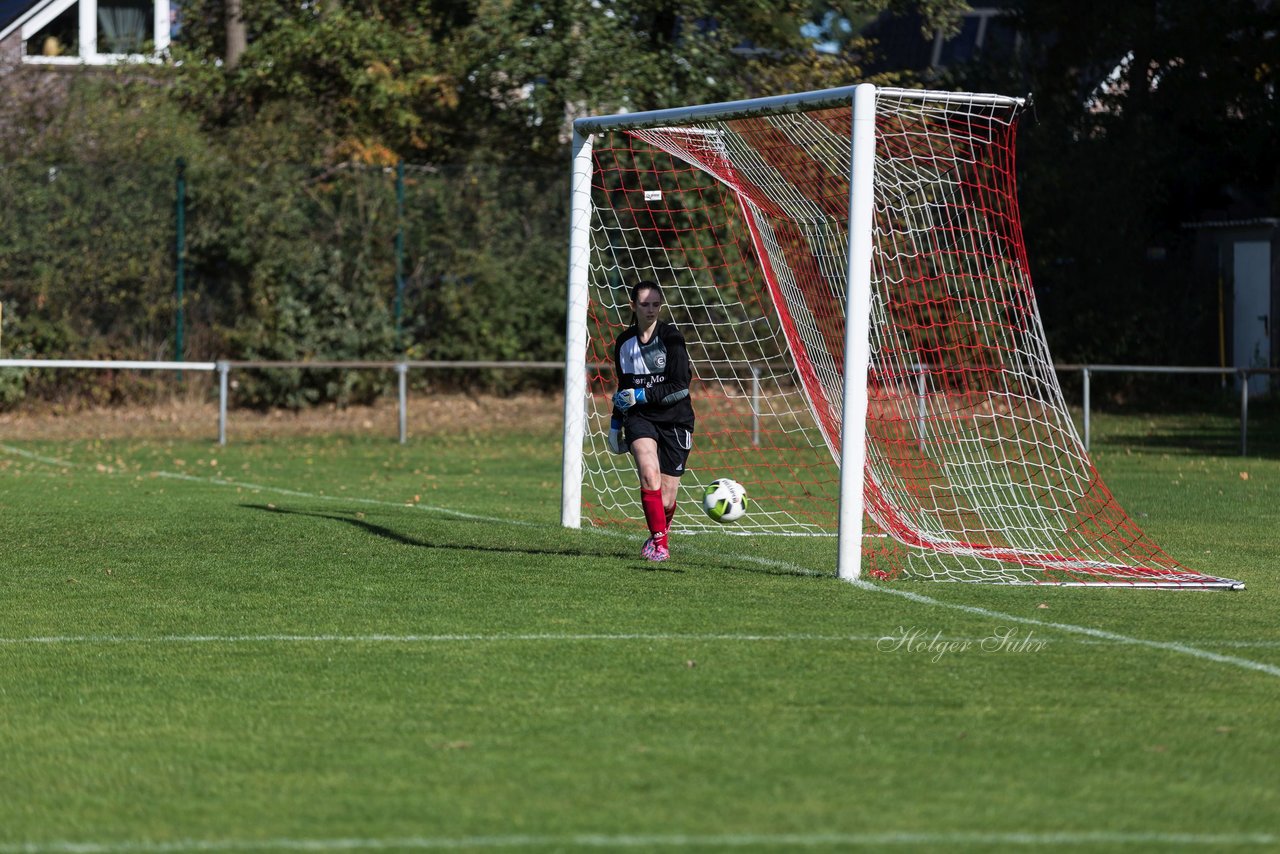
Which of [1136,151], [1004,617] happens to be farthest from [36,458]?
[1136,151]

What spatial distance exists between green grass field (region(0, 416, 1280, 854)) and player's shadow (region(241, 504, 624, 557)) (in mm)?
53

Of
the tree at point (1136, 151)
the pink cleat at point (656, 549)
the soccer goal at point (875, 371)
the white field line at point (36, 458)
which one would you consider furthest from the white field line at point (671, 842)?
the tree at point (1136, 151)

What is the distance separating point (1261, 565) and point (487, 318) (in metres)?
14.7

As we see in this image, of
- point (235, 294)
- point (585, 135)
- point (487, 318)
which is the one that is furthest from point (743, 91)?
point (585, 135)

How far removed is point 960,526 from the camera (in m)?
12.0

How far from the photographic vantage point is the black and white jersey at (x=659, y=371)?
1012 cm

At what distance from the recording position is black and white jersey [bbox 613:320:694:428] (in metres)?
10.1

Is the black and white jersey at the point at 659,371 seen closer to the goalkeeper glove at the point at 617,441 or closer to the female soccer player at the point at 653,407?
the female soccer player at the point at 653,407

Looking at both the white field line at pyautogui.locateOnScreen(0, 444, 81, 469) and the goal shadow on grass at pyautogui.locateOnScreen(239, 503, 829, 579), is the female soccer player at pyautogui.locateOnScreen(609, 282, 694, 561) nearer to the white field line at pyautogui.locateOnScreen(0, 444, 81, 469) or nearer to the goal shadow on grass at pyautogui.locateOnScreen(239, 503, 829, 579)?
the goal shadow on grass at pyautogui.locateOnScreen(239, 503, 829, 579)

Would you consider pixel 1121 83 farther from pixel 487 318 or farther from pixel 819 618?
pixel 819 618

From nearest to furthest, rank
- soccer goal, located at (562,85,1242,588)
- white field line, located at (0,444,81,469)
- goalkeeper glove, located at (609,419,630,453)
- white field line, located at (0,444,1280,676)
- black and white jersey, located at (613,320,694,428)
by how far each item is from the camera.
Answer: white field line, located at (0,444,1280,676)
soccer goal, located at (562,85,1242,588)
black and white jersey, located at (613,320,694,428)
goalkeeper glove, located at (609,419,630,453)
white field line, located at (0,444,81,469)

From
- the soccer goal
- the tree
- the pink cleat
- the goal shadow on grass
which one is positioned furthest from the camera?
the tree

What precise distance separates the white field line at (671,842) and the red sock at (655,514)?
18.0 feet

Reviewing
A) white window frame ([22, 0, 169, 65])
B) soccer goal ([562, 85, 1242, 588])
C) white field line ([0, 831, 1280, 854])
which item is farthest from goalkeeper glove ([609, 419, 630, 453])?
white window frame ([22, 0, 169, 65])
